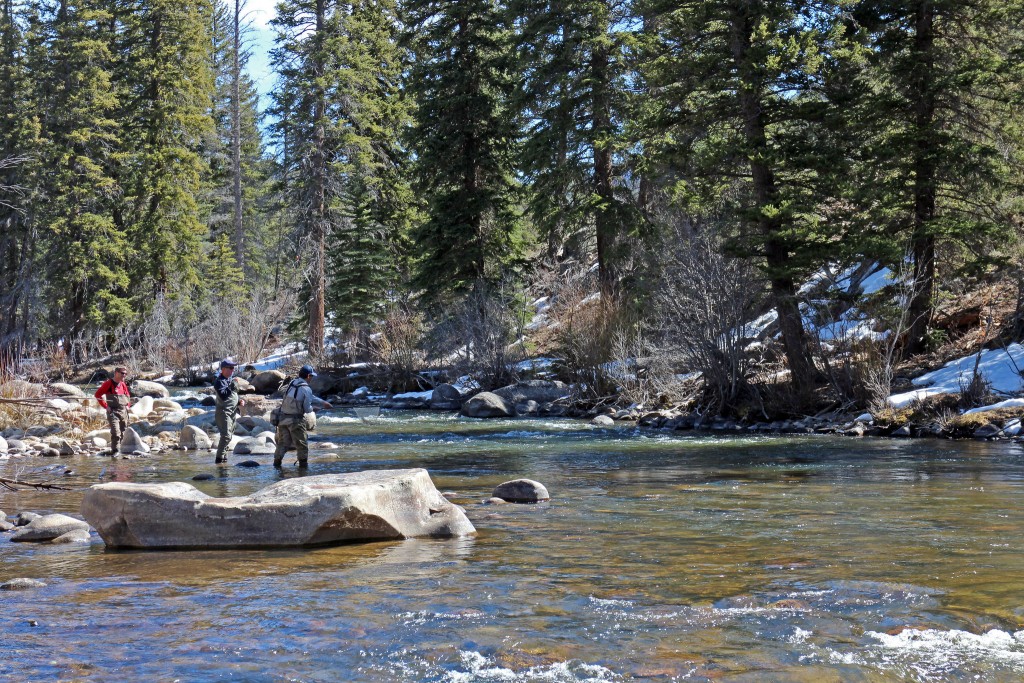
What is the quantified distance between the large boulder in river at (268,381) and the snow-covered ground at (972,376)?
64.3 feet

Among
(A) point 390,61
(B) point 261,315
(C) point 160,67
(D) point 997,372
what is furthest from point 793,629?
(C) point 160,67

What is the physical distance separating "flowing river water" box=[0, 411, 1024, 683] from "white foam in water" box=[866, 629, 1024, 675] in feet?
0.05

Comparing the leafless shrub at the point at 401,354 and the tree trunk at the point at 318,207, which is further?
the tree trunk at the point at 318,207

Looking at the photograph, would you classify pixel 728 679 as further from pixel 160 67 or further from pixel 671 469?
pixel 160 67

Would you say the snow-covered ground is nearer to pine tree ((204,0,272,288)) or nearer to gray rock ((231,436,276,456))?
gray rock ((231,436,276,456))

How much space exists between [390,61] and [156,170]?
10484mm

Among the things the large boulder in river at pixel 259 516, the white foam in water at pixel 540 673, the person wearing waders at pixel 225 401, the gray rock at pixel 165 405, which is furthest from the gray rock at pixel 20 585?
the gray rock at pixel 165 405

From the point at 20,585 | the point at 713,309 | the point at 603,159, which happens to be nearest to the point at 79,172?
the point at 603,159

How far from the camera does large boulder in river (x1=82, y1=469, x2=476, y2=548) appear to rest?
8.50 metres

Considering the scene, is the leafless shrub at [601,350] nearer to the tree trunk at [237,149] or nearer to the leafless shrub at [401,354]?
the leafless shrub at [401,354]

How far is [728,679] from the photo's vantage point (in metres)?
5.04

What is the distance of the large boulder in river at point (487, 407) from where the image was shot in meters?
23.8

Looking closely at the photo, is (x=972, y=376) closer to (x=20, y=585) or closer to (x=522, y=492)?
(x=522, y=492)

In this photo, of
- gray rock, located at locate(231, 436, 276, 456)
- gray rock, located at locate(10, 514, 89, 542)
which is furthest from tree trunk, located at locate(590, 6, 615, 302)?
gray rock, located at locate(10, 514, 89, 542)
